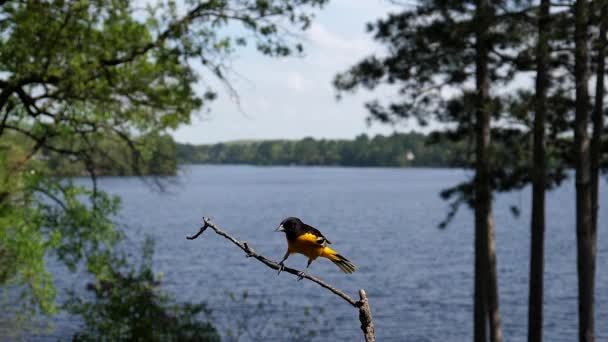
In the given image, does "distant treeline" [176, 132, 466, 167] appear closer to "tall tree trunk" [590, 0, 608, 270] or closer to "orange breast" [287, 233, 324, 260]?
"tall tree trunk" [590, 0, 608, 270]

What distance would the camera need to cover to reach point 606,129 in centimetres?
1513

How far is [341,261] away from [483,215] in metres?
15.4

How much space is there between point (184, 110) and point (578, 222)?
26.1 ft

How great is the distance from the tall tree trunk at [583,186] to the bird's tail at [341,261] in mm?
10587

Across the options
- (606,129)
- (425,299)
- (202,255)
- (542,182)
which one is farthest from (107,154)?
(202,255)

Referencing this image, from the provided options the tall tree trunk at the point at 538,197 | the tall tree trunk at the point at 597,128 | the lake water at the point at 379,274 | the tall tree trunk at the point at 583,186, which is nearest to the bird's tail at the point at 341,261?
the lake water at the point at 379,274

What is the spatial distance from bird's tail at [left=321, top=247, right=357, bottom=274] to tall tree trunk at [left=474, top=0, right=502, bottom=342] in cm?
1308

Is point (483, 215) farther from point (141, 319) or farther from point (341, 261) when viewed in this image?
point (341, 261)

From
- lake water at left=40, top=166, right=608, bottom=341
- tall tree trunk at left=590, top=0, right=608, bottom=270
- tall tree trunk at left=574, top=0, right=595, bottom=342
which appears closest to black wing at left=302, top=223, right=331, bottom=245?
lake water at left=40, top=166, right=608, bottom=341

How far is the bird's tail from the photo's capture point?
5.13 feet

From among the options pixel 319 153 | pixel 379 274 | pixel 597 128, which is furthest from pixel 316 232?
pixel 319 153

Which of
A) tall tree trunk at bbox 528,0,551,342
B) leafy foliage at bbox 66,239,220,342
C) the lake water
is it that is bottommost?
the lake water

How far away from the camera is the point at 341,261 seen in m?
1.73

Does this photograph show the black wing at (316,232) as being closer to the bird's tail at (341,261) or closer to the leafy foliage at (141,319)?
the bird's tail at (341,261)
